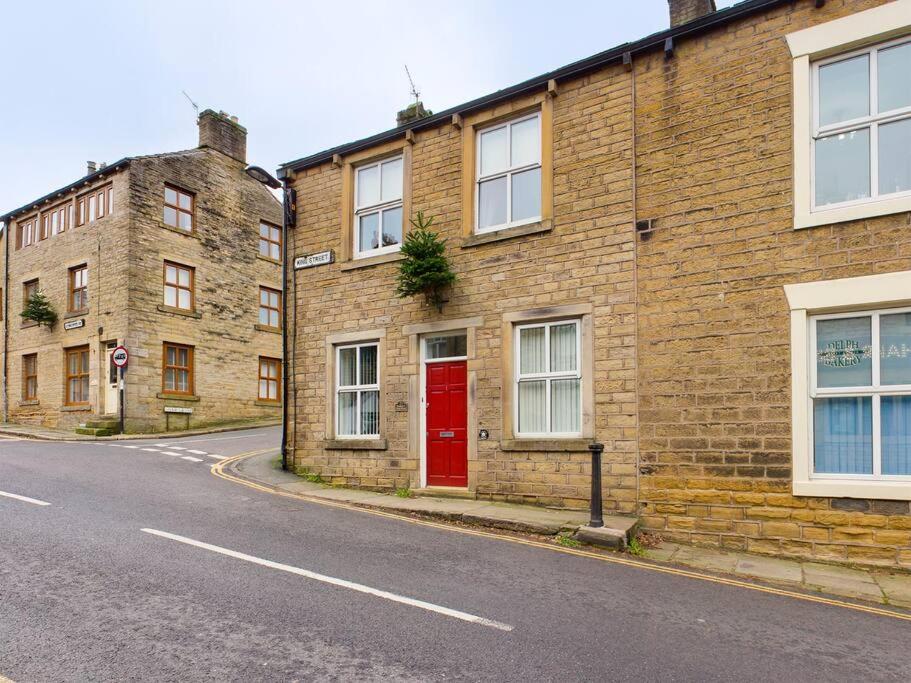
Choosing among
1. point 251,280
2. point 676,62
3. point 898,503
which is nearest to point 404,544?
point 898,503

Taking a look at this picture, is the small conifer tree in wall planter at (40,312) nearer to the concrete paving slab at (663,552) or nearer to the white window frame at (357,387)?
the white window frame at (357,387)

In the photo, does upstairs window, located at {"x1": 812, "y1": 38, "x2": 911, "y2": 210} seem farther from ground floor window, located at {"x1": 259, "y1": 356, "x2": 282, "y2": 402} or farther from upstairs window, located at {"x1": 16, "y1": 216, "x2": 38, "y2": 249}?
upstairs window, located at {"x1": 16, "y1": 216, "x2": 38, "y2": 249}

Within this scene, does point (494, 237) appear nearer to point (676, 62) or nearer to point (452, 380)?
point (452, 380)

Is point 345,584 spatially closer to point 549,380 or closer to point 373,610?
point 373,610

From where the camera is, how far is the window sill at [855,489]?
6.35 metres

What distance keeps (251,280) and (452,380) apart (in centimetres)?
1696

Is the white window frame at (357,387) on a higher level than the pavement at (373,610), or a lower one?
higher

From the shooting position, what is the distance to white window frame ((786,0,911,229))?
668 cm

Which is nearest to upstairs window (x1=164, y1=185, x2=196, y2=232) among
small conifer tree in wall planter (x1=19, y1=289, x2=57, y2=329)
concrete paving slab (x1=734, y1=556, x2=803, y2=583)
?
small conifer tree in wall planter (x1=19, y1=289, x2=57, y2=329)

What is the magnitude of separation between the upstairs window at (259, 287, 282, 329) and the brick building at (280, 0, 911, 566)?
1526 cm

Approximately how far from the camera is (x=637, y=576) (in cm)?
583

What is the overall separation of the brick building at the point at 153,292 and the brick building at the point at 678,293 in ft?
41.4

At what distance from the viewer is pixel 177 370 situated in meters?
21.3

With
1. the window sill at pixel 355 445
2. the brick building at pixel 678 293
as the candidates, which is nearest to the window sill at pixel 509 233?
the brick building at pixel 678 293
